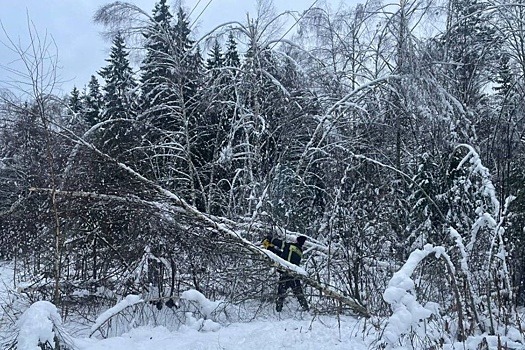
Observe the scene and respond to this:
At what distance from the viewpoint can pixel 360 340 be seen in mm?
6926

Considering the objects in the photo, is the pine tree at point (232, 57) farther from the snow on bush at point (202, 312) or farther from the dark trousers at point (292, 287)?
the snow on bush at point (202, 312)

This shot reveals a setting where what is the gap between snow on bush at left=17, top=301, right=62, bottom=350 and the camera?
5383 millimetres

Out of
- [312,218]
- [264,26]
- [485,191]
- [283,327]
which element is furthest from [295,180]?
[485,191]

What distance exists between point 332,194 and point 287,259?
3.57 meters

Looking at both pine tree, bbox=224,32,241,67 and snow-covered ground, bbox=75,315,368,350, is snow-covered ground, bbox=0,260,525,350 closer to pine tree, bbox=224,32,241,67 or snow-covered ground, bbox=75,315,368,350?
snow-covered ground, bbox=75,315,368,350

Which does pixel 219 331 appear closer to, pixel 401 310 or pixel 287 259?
pixel 287 259

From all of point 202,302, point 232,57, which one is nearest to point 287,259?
point 202,302

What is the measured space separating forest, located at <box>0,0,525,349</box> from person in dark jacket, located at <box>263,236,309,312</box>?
0.62 feet

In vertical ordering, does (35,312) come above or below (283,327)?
above

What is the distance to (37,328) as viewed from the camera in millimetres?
5473

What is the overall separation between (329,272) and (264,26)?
22.3 feet

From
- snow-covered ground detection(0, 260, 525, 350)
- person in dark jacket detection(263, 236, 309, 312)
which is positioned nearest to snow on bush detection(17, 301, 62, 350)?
snow-covered ground detection(0, 260, 525, 350)

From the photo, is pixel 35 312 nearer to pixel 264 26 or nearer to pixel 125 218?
pixel 125 218

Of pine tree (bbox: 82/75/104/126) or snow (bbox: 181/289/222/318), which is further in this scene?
pine tree (bbox: 82/75/104/126)
